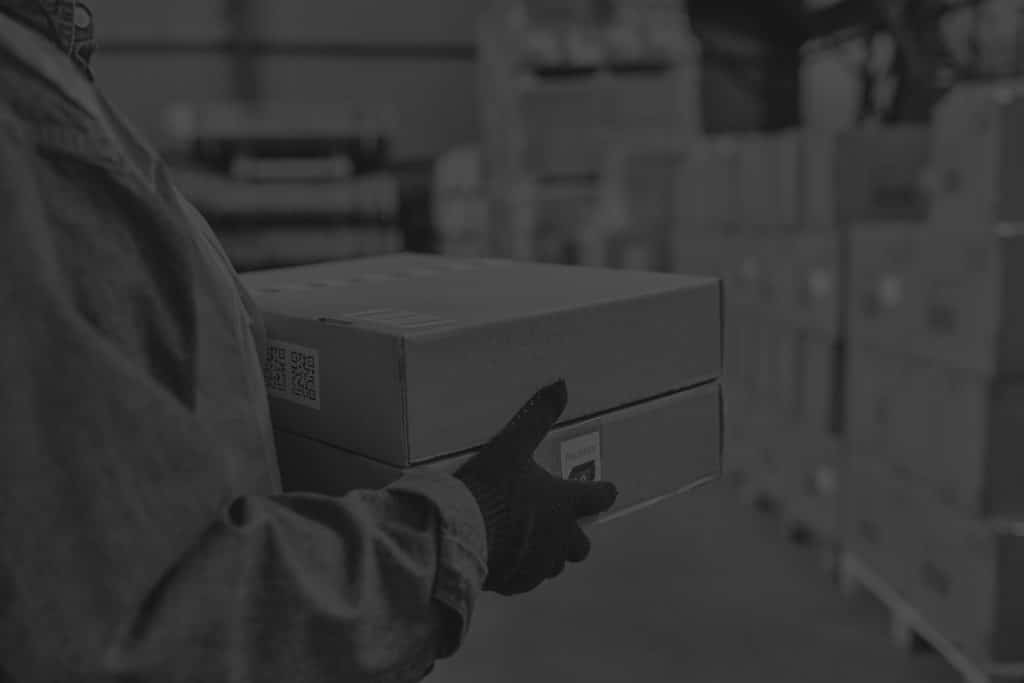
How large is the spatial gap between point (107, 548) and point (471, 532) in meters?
0.27

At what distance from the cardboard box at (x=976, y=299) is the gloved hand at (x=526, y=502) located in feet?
4.45

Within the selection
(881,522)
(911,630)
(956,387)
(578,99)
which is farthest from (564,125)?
(911,630)

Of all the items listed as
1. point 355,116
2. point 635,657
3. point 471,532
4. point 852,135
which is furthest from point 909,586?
point 355,116

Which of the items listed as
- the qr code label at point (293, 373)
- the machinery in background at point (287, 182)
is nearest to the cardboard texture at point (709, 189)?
the machinery in background at point (287, 182)

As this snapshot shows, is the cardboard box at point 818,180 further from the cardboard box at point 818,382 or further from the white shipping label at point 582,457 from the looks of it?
the white shipping label at point 582,457

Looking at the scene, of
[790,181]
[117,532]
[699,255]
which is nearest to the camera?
[117,532]

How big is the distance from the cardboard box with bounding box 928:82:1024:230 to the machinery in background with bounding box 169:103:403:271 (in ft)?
10.2

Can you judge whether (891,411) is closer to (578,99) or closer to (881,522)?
(881,522)

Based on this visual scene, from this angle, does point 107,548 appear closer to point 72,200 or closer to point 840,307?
point 72,200

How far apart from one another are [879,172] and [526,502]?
7.22ft

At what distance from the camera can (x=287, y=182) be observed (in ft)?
15.1

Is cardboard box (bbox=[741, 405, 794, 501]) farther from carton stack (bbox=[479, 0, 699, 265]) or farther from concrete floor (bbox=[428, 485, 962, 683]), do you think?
carton stack (bbox=[479, 0, 699, 265])

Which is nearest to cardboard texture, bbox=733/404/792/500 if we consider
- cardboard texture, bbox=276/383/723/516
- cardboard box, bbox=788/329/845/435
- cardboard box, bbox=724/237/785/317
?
cardboard box, bbox=788/329/845/435

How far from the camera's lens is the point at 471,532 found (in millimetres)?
712
